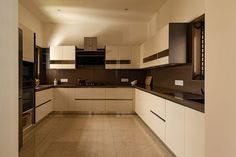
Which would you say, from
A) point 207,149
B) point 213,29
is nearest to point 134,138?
point 207,149

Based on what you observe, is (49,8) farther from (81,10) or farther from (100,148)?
(100,148)

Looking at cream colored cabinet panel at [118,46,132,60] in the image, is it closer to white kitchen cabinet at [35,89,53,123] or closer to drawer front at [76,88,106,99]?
drawer front at [76,88,106,99]

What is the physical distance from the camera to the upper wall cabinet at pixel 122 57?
630cm

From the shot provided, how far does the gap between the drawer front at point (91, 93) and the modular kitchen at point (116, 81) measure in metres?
0.03

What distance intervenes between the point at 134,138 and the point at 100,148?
0.79m

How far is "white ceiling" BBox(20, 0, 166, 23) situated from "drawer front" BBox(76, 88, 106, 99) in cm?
197

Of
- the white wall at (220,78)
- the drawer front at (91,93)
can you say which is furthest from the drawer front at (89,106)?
the white wall at (220,78)

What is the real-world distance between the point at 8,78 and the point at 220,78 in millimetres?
1021

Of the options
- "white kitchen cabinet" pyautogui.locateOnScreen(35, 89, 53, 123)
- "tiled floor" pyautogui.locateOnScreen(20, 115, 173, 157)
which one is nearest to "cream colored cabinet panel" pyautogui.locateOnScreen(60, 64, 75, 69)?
"white kitchen cabinet" pyautogui.locateOnScreen(35, 89, 53, 123)

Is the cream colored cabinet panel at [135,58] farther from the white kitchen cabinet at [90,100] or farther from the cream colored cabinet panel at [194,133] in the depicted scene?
the cream colored cabinet panel at [194,133]

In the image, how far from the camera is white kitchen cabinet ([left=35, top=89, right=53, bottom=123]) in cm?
458

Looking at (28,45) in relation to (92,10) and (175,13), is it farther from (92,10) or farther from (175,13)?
(175,13)

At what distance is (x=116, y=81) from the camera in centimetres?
669

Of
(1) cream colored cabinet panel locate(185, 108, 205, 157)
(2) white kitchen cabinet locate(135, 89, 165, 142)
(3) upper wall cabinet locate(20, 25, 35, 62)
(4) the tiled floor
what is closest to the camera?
(1) cream colored cabinet panel locate(185, 108, 205, 157)
